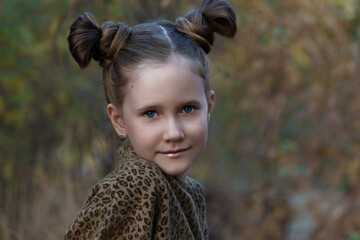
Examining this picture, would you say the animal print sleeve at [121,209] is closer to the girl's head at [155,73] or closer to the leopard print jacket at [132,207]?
the leopard print jacket at [132,207]

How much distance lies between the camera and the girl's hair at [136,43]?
2584 mm

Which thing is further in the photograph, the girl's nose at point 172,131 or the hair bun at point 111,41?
the hair bun at point 111,41

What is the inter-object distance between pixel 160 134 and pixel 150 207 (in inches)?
11.7

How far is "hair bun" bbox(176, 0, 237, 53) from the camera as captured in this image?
2758mm

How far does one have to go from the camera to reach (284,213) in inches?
292

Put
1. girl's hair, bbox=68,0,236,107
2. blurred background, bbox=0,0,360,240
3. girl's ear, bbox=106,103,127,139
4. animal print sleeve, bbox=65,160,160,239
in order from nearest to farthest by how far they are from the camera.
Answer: animal print sleeve, bbox=65,160,160,239 → girl's hair, bbox=68,0,236,107 → girl's ear, bbox=106,103,127,139 → blurred background, bbox=0,0,360,240

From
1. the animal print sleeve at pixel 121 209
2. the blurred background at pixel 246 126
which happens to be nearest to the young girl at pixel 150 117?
the animal print sleeve at pixel 121 209

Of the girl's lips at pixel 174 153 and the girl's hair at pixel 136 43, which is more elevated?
the girl's hair at pixel 136 43

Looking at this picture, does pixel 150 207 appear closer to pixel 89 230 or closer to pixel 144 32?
pixel 89 230

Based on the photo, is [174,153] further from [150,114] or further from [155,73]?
[155,73]

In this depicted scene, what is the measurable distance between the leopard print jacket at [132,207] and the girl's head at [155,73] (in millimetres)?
104

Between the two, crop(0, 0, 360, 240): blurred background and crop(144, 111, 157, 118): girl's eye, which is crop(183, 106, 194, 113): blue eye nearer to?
crop(144, 111, 157, 118): girl's eye

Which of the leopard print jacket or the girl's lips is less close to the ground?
the girl's lips

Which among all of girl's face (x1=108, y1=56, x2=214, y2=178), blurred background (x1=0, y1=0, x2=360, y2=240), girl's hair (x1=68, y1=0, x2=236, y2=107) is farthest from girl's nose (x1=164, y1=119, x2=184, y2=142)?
blurred background (x1=0, y1=0, x2=360, y2=240)
